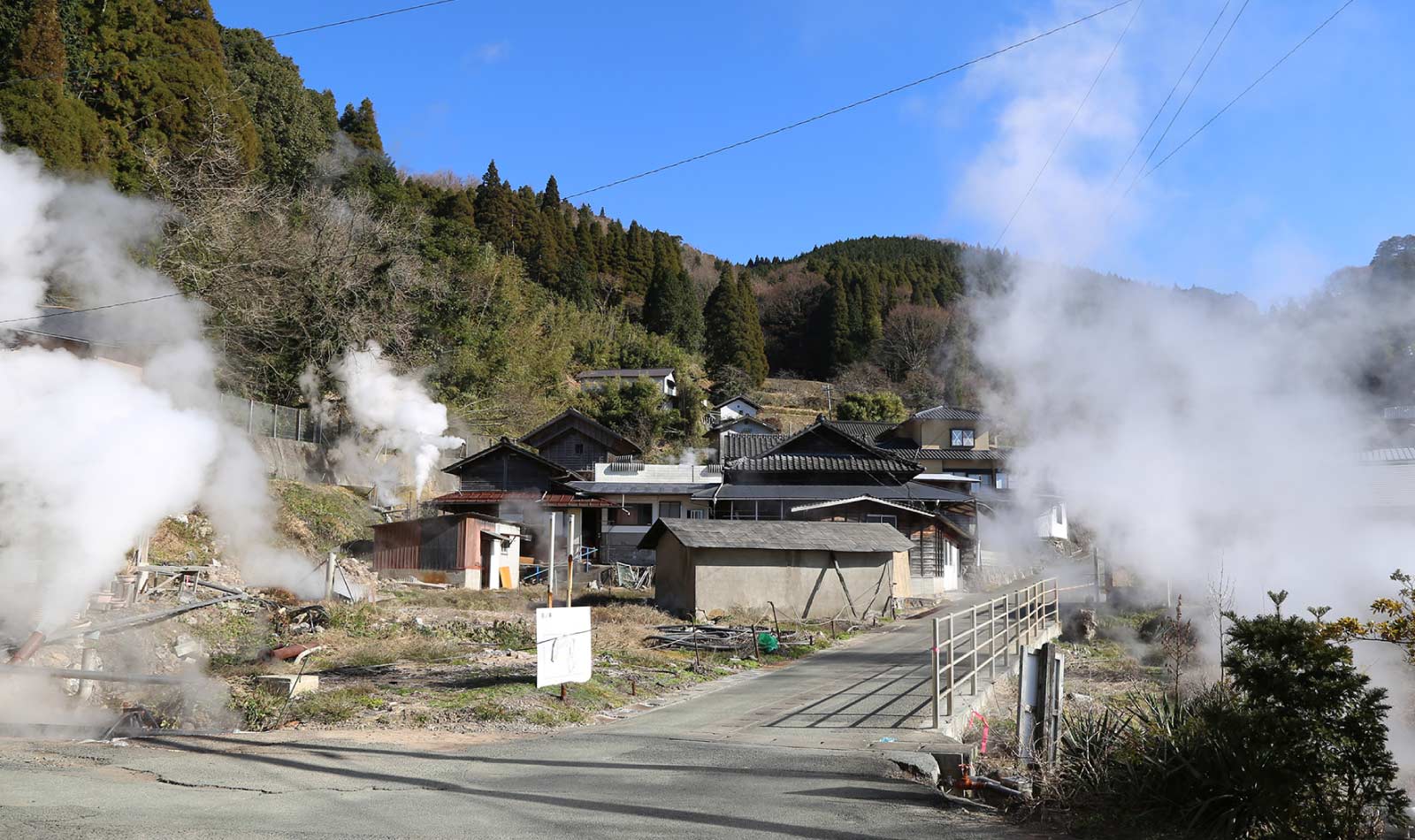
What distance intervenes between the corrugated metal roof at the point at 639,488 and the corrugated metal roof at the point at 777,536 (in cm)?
1257

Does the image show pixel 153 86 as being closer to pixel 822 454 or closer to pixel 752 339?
pixel 822 454

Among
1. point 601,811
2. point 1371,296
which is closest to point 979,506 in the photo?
point 1371,296

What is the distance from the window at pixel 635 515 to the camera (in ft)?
137

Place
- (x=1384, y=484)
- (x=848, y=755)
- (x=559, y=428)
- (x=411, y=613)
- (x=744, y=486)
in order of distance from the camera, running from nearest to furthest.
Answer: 1. (x=848, y=755)
2. (x=1384, y=484)
3. (x=411, y=613)
4. (x=744, y=486)
5. (x=559, y=428)

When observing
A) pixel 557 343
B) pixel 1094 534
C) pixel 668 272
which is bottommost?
pixel 1094 534

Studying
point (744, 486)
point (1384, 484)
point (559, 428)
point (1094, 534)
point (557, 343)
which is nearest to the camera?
point (1384, 484)

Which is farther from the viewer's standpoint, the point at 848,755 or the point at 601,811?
the point at 848,755

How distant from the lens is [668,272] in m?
75.2

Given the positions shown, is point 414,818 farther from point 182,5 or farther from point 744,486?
point 182,5

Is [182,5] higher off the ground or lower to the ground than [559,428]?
higher

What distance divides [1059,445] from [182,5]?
140ft

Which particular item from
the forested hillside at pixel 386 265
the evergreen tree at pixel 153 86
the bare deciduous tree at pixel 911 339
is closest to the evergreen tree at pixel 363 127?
the forested hillside at pixel 386 265

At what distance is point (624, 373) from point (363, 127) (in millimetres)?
22687

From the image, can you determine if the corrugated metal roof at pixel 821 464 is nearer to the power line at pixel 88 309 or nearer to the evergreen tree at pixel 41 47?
the power line at pixel 88 309
